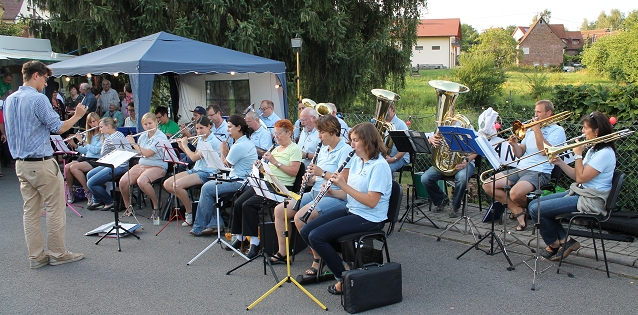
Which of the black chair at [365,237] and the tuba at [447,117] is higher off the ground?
the tuba at [447,117]

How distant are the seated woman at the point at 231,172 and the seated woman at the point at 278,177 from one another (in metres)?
0.49

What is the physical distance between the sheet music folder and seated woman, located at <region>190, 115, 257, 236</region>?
171 centimetres

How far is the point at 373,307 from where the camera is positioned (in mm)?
4262

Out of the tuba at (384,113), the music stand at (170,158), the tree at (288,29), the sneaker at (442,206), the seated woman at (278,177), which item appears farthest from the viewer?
the tree at (288,29)

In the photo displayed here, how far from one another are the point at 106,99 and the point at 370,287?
33.2 feet

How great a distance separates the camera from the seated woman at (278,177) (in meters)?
5.75

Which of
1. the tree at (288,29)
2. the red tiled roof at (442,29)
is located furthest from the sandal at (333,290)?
the red tiled roof at (442,29)

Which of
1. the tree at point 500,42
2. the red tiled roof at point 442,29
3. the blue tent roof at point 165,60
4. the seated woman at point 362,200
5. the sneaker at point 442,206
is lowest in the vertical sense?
the sneaker at point 442,206

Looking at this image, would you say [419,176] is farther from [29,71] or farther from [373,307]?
[29,71]

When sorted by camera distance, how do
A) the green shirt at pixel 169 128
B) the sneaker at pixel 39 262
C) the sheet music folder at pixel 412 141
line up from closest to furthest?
the sneaker at pixel 39 262 → the sheet music folder at pixel 412 141 → the green shirt at pixel 169 128

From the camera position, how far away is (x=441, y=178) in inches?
282

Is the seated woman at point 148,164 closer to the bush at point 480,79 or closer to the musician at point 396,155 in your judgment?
the musician at point 396,155

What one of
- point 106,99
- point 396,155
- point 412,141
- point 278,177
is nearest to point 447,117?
point 412,141

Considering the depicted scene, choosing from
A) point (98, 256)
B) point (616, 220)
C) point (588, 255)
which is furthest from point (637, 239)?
point (98, 256)
